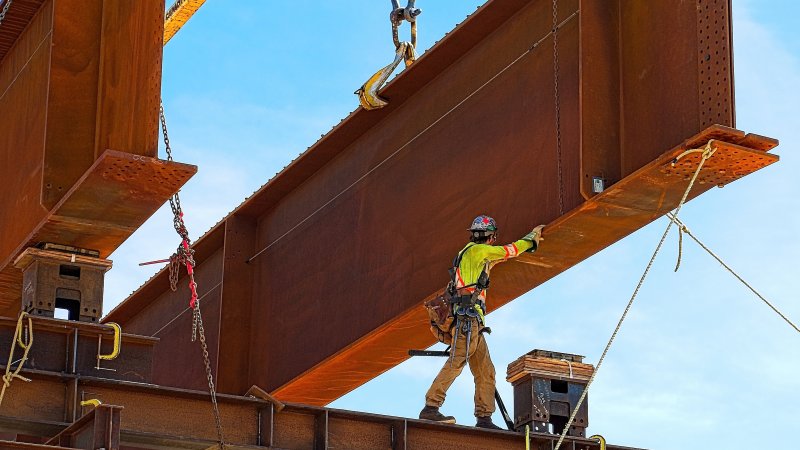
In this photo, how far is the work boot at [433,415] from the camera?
16.1m

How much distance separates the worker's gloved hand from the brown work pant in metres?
0.92

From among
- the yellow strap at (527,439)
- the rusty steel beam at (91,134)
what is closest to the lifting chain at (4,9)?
the rusty steel beam at (91,134)

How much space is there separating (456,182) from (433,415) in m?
2.83

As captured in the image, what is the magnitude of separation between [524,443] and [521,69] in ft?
12.3

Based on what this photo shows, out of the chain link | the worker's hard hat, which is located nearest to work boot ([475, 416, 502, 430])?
the worker's hard hat

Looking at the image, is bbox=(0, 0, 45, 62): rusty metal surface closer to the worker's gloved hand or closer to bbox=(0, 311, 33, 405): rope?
bbox=(0, 311, 33, 405): rope

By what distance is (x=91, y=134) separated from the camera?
16578 mm

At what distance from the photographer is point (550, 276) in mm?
16844

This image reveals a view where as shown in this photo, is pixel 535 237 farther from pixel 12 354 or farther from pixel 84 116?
pixel 12 354

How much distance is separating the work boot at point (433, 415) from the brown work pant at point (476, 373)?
6 cm

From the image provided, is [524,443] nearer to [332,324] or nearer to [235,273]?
[332,324]

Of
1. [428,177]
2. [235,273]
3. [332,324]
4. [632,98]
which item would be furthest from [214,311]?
[632,98]

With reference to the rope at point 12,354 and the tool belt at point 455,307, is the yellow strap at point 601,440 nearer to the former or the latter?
the tool belt at point 455,307

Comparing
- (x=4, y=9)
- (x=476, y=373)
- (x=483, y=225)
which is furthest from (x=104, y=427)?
(x=4, y=9)
